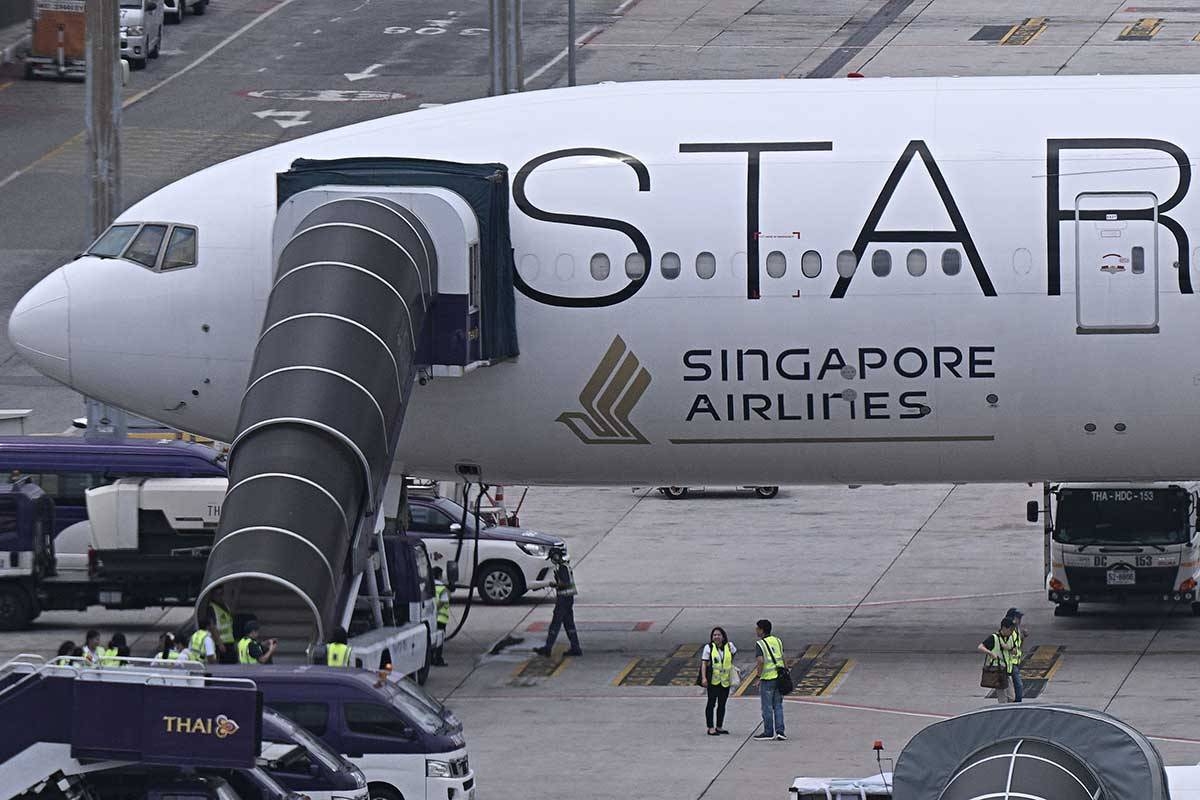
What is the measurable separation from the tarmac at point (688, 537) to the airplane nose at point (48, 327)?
4862mm

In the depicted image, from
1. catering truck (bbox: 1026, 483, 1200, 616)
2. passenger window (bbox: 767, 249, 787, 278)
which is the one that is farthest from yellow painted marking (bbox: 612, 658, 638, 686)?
catering truck (bbox: 1026, 483, 1200, 616)

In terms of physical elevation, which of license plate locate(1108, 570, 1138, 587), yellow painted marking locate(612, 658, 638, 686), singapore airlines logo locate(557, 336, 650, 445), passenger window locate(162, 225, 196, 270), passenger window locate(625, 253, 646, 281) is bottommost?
yellow painted marking locate(612, 658, 638, 686)

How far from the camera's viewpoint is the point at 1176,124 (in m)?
34.8

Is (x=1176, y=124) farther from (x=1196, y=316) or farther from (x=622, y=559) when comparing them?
(x=622, y=559)

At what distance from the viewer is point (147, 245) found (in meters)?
35.9

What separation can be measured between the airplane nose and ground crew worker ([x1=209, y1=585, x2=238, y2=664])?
7.24 m

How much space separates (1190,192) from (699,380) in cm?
784

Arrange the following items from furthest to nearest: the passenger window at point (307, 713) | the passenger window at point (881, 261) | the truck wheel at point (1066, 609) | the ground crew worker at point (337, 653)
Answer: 1. the truck wheel at point (1066, 609)
2. the passenger window at point (881, 261)
3. the ground crew worker at point (337, 653)
4. the passenger window at point (307, 713)

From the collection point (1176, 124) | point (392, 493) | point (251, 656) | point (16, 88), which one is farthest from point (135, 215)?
point (16, 88)

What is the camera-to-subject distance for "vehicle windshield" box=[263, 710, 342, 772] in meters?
25.2

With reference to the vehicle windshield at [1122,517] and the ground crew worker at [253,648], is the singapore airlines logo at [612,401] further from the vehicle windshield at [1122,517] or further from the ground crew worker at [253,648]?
the vehicle windshield at [1122,517]

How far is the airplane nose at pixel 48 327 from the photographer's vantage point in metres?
35.8

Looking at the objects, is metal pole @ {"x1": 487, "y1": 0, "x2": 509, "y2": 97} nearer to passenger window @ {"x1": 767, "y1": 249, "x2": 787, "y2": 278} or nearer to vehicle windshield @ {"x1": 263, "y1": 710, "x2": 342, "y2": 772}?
passenger window @ {"x1": 767, "y1": 249, "x2": 787, "y2": 278}

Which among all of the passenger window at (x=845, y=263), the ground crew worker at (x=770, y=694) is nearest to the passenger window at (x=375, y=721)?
the ground crew worker at (x=770, y=694)
